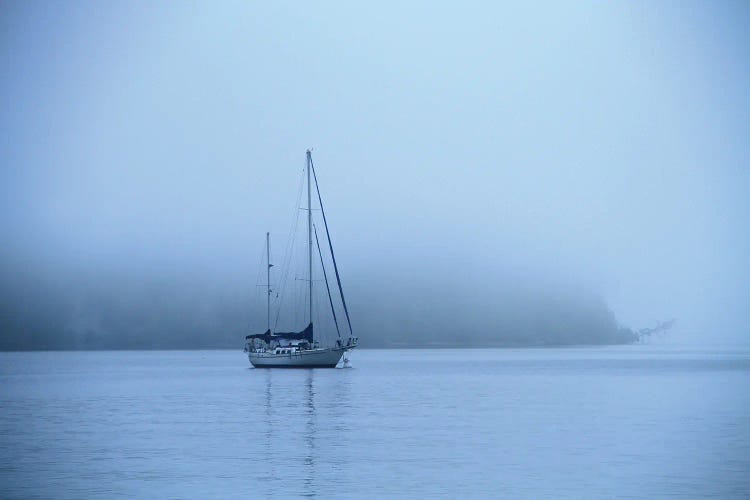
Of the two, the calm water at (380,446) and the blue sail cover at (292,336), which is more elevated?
the blue sail cover at (292,336)

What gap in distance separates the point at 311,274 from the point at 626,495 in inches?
3146

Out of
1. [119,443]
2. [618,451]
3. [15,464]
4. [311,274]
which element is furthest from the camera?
[311,274]

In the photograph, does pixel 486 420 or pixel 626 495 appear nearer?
pixel 626 495

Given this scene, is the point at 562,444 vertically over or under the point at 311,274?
under

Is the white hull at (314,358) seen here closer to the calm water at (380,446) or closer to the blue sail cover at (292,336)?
the blue sail cover at (292,336)

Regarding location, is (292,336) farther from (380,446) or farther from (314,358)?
(380,446)

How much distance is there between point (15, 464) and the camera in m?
39.5

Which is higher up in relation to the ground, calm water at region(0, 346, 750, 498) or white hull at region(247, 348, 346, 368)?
white hull at region(247, 348, 346, 368)

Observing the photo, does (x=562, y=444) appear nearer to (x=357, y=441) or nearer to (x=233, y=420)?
(x=357, y=441)

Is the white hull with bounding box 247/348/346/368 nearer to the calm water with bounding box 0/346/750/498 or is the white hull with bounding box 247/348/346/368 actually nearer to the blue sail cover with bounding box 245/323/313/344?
the blue sail cover with bounding box 245/323/313/344

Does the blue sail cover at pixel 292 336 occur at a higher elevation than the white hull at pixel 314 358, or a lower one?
higher

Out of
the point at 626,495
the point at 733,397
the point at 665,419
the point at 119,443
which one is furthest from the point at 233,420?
the point at 733,397

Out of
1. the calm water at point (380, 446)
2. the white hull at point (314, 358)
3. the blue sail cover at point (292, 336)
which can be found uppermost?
the blue sail cover at point (292, 336)

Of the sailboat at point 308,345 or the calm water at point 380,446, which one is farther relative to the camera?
the sailboat at point 308,345
